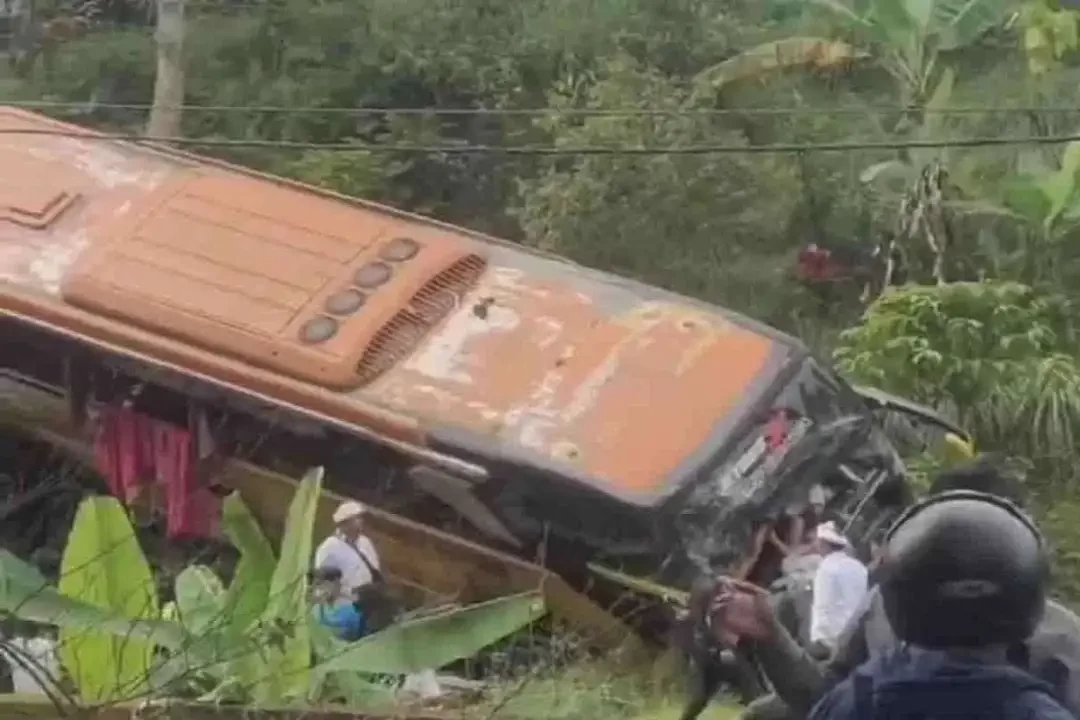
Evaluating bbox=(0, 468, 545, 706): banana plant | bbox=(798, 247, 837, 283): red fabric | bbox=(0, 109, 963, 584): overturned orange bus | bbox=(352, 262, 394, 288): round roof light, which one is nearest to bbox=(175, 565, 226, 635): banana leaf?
bbox=(0, 468, 545, 706): banana plant

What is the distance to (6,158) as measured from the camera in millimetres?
8164

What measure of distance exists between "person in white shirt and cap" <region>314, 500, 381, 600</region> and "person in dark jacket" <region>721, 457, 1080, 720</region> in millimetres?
4359

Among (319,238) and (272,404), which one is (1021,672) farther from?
(319,238)

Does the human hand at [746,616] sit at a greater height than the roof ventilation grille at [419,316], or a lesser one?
greater

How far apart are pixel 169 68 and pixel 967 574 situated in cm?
934

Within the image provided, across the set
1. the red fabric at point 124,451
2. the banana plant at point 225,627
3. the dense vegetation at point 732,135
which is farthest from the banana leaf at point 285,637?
the dense vegetation at point 732,135

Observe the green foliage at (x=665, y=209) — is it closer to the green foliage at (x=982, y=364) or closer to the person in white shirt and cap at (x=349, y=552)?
the green foliage at (x=982, y=364)

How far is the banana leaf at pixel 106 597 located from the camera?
3975 mm

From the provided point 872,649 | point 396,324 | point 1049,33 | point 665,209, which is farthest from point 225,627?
point 1049,33

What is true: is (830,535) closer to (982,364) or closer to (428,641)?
(428,641)

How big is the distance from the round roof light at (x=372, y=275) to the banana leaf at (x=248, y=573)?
2.63 meters

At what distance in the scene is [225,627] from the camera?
4.09m

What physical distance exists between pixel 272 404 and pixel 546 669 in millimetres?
1485

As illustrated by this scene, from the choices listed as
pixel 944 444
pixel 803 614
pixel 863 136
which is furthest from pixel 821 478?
pixel 863 136
